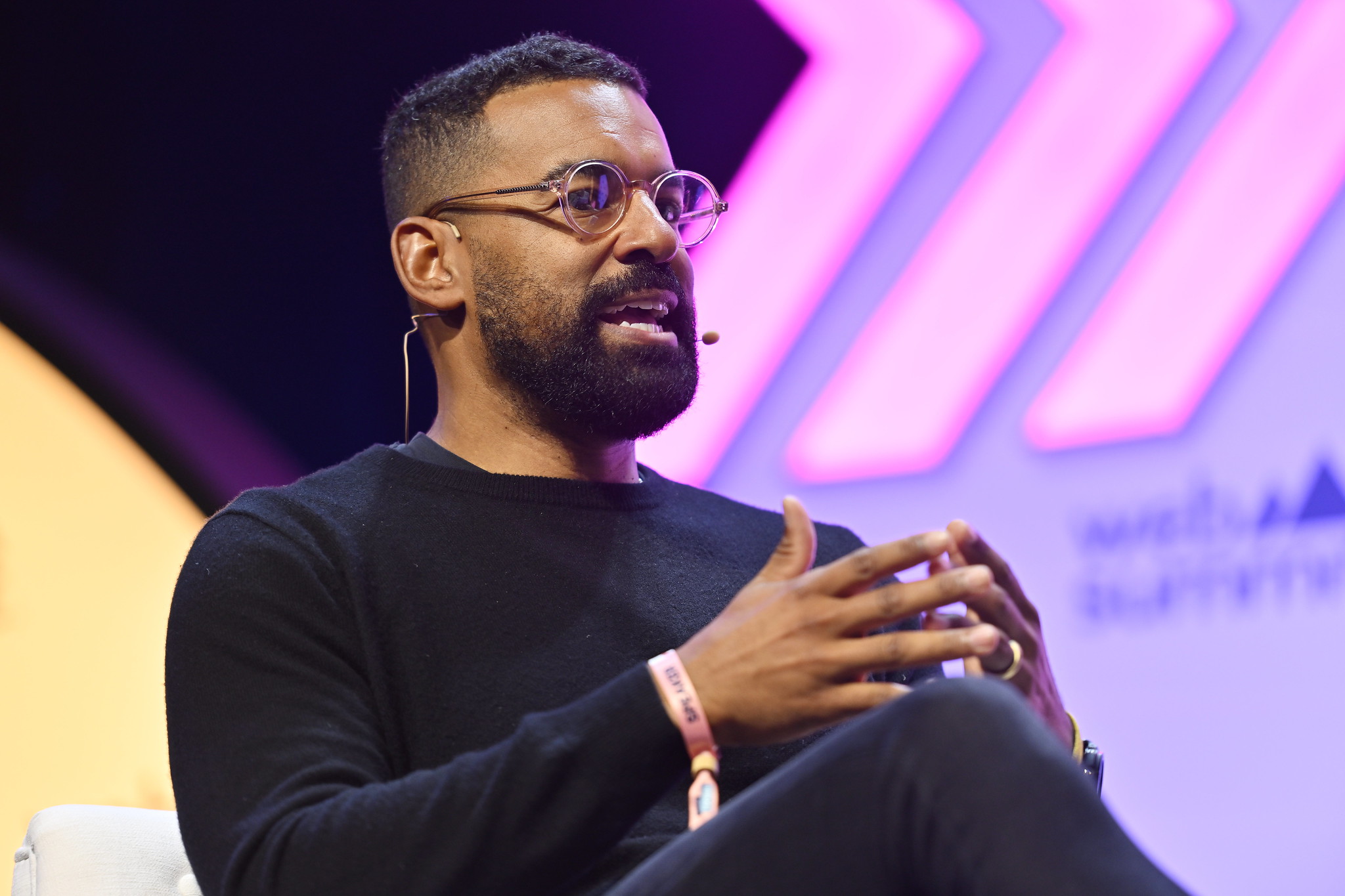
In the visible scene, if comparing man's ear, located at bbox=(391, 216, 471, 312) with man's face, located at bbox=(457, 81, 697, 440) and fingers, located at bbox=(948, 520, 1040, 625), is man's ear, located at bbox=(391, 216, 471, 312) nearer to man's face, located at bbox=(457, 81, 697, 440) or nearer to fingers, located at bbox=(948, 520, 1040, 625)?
man's face, located at bbox=(457, 81, 697, 440)

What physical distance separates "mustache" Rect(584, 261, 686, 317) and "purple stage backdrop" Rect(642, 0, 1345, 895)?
88cm

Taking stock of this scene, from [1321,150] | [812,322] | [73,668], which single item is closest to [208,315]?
[73,668]

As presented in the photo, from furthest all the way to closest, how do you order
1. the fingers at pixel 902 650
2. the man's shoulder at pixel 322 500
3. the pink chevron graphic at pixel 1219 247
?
the pink chevron graphic at pixel 1219 247 → the man's shoulder at pixel 322 500 → the fingers at pixel 902 650

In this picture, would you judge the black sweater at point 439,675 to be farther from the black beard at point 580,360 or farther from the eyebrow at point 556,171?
the eyebrow at point 556,171

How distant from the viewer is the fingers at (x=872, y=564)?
877mm

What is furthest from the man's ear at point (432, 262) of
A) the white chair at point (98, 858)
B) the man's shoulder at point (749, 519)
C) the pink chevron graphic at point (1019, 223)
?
the pink chevron graphic at point (1019, 223)

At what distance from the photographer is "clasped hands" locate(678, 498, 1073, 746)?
2.87 feet

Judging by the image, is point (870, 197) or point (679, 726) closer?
point (679, 726)

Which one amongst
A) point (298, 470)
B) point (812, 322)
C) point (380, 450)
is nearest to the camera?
point (380, 450)

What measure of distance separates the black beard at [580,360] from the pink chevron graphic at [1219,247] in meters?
1.02

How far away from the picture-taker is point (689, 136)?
7.77 feet

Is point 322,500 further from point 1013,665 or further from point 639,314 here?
point 1013,665

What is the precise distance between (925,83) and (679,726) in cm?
184

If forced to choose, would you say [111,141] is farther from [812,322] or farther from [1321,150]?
[1321,150]
